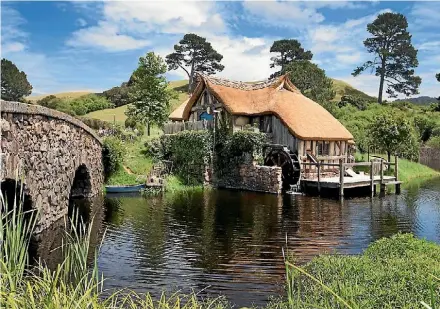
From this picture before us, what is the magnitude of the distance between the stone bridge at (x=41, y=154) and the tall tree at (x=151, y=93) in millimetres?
17338

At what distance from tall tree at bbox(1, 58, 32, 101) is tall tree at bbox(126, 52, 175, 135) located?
41.7 meters

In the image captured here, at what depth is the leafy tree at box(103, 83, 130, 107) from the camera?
6943 cm

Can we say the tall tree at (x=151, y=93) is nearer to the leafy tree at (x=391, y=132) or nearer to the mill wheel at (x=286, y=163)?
the mill wheel at (x=286, y=163)

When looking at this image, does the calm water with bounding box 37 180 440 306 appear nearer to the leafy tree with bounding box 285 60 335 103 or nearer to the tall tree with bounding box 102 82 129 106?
the leafy tree with bounding box 285 60 335 103

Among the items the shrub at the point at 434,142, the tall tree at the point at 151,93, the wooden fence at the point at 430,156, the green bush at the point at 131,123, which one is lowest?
the wooden fence at the point at 430,156

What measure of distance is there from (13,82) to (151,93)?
147 feet

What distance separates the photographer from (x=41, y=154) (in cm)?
1505

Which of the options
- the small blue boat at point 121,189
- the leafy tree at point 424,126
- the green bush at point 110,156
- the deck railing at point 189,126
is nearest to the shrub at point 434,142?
the leafy tree at point 424,126

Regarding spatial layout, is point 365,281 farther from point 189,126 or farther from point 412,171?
point 412,171

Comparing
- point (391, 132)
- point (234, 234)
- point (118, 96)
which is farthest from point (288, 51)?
point (234, 234)

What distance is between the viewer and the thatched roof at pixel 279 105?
1183 inches

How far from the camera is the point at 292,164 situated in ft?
95.0

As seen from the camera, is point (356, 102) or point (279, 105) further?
point (356, 102)

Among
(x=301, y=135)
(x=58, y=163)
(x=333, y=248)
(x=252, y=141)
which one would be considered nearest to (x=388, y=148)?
(x=301, y=135)
